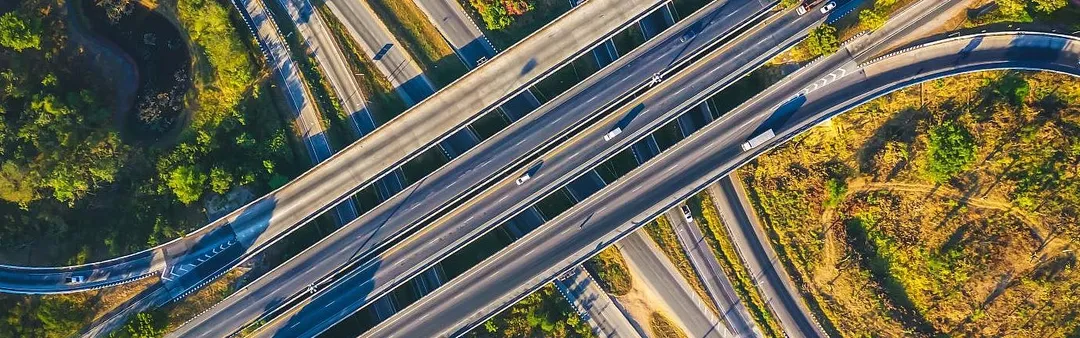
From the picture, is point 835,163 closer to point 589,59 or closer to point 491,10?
point 589,59

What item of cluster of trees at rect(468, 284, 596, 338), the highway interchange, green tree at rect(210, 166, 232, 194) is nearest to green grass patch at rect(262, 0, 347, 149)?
the highway interchange

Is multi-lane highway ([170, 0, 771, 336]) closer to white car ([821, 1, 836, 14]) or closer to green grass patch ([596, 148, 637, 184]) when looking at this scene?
white car ([821, 1, 836, 14])

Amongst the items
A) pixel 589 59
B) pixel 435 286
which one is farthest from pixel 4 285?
pixel 589 59

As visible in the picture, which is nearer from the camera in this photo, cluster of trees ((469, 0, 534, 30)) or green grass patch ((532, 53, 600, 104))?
cluster of trees ((469, 0, 534, 30))

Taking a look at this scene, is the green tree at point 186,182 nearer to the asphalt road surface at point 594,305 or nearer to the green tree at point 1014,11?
the asphalt road surface at point 594,305

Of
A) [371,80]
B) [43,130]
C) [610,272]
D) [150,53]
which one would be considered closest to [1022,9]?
[610,272]

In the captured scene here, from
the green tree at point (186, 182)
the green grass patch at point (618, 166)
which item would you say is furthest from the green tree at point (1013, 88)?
the green tree at point (186, 182)
